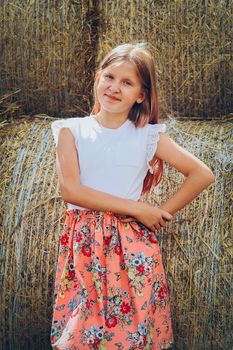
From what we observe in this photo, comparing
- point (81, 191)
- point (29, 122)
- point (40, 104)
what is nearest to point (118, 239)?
point (81, 191)

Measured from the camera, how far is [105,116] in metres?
2.16

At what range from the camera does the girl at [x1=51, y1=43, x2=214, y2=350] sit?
1.98 metres

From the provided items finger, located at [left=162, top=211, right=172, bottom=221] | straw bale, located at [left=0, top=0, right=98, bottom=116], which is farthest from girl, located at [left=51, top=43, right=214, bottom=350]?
straw bale, located at [left=0, top=0, right=98, bottom=116]

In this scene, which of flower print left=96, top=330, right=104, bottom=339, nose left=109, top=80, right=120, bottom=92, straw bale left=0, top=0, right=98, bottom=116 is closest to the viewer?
flower print left=96, top=330, right=104, bottom=339

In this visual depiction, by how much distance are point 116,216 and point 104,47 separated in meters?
0.90

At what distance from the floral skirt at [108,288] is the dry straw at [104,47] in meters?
0.79

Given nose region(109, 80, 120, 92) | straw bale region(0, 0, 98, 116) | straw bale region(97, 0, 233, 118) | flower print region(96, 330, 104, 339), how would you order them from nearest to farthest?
flower print region(96, 330, 104, 339)
nose region(109, 80, 120, 92)
straw bale region(97, 0, 233, 118)
straw bale region(0, 0, 98, 116)

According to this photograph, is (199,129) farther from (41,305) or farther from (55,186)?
(41,305)

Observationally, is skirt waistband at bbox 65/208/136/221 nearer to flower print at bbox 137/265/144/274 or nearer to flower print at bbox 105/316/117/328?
flower print at bbox 137/265/144/274

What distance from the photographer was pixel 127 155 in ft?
6.86

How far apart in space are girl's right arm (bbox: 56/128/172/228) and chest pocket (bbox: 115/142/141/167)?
0.37 ft

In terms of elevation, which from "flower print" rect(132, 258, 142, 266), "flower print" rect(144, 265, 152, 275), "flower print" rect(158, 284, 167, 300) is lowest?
"flower print" rect(158, 284, 167, 300)

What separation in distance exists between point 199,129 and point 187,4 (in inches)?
19.4

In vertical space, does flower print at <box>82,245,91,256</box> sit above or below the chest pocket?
below
